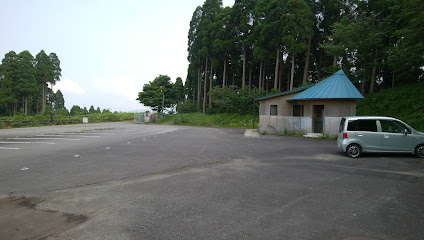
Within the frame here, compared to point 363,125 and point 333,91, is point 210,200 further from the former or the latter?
point 333,91

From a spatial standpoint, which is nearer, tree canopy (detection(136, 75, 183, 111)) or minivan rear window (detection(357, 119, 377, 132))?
minivan rear window (detection(357, 119, 377, 132))

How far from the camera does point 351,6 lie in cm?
2403

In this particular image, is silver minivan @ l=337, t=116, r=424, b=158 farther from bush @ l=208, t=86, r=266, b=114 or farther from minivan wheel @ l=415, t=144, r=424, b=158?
bush @ l=208, t=86, r=266, b=114

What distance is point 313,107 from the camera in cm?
1603

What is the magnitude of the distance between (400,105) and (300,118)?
8.06m

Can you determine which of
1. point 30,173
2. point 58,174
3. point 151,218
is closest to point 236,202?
→ point 151,218

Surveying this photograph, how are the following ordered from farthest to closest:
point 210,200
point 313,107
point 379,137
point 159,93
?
1. point 159,93
2. point 313,107
3. point 379,137
4. point 210,200

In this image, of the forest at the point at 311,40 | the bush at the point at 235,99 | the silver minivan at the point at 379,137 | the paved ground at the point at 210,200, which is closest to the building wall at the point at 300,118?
the forest at the point at 311,40

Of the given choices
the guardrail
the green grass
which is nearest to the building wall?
the green grass

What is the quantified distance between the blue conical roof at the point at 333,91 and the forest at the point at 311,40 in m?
3.86

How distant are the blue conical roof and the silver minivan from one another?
6.76 m

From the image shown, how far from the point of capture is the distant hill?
1467 centimetres

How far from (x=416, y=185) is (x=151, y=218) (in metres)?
5.72

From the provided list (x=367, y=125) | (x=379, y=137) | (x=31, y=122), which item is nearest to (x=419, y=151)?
(x=379, y=137)
